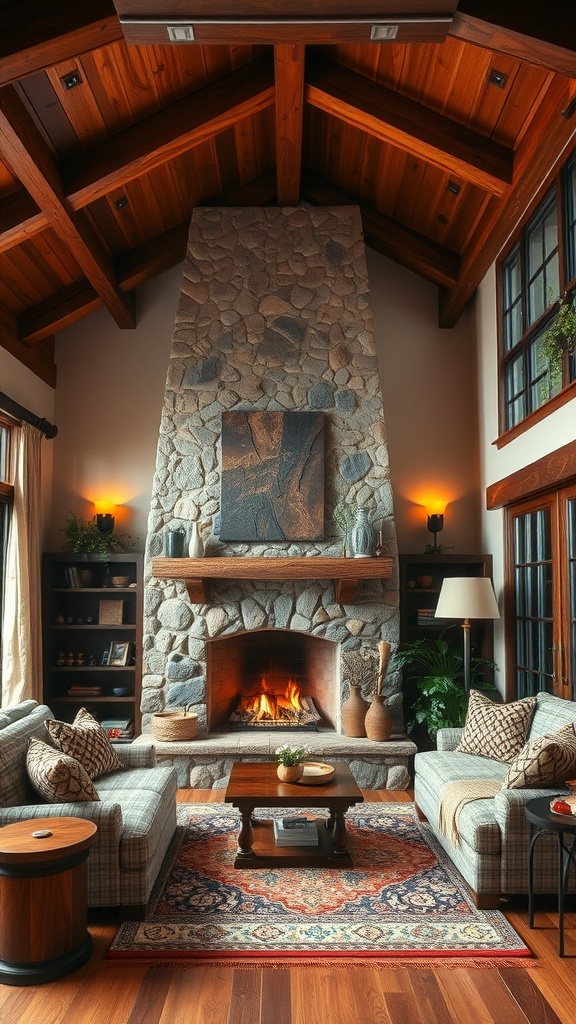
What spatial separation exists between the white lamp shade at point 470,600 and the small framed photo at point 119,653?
2.63 m

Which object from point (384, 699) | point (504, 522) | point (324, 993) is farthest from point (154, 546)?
point (324, 993)

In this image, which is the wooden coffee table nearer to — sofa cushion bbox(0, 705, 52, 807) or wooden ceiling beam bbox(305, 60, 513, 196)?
sofa cushion bbox(0, 705, 52, 807)

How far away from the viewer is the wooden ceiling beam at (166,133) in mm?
5035

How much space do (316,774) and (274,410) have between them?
3061mm

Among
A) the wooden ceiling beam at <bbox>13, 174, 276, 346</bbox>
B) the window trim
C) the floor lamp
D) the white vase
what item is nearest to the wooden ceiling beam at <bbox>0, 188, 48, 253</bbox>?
the wooden ceiling beam at <bbox>13, 174, 276, 346</bbox>

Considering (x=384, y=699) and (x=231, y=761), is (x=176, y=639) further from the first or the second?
(x=384, y=699)

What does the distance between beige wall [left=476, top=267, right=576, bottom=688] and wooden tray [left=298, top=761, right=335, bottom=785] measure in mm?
2186

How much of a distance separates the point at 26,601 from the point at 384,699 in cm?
282

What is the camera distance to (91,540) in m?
6.62

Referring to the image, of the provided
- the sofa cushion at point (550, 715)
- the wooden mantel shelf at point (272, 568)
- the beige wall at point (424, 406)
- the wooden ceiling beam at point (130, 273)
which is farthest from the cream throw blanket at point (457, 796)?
the wooden ceiling beam at point (130, 273)

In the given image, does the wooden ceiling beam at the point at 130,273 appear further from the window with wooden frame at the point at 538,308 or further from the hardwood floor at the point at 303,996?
the hardwood floor at the point at 303,996

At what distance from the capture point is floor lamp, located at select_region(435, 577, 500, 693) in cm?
557

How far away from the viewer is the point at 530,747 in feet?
12.5

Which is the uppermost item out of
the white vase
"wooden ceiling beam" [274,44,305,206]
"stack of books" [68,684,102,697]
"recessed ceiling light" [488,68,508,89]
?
"wooden ceiling beam" [274,44,305,206]
